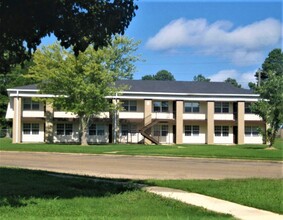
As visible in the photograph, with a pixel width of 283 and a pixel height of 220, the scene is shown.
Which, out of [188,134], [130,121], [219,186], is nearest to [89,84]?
[130,121]

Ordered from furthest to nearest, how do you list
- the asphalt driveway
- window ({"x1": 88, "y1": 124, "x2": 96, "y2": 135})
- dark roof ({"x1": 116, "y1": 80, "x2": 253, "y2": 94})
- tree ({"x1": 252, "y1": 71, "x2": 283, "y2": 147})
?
dark roof ({"x1": 116, "y1": 80, "x2": 253, "y2": 94}) < window ({"x1": 88, "y1": 124, "x2": 96, "y2": 135}) < tree ({"x1": 252, "y1": 71, "x2": 283, "y2": 147}) < the asphalt driveway

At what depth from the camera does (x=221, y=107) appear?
53.7 metres

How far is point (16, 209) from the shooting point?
821 cm

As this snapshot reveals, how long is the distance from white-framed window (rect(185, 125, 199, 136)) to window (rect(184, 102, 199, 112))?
1886mm

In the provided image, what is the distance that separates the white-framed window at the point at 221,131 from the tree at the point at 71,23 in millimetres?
46134

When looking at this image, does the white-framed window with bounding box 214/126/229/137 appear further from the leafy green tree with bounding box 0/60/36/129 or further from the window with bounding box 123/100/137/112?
the leafy green tree with bounding box 0/60/36/129

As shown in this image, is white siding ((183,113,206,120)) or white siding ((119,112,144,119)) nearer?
white siding ((119,112,144,119))

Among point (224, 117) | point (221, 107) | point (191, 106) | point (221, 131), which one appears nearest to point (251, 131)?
point (221, 131)

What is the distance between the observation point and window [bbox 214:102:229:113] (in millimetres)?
53594

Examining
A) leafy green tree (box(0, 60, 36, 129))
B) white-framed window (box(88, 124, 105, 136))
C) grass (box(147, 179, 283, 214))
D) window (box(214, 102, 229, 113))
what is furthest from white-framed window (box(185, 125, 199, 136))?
grass (box(147, 179, 283, 214))

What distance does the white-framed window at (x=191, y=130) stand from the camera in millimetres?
53281

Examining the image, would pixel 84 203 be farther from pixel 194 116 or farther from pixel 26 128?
pixel 194 116

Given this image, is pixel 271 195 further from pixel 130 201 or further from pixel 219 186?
pixel 130 201

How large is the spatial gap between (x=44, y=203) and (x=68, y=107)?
3528cm
